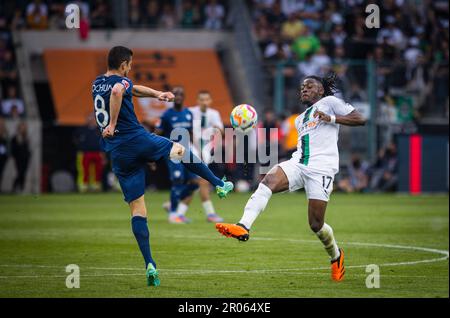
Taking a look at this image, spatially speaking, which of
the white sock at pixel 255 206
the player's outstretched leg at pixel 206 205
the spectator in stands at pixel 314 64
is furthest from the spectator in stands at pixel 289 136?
the white sock at pixel 255 206

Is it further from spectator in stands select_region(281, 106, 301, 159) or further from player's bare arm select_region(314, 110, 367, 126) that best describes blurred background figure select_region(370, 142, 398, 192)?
player's bare arm select_region(314, 110, 367, 126)

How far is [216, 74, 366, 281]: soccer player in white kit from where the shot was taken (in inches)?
464

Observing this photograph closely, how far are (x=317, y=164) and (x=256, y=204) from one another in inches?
38.8

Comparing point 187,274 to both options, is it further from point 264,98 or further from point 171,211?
point 264,98

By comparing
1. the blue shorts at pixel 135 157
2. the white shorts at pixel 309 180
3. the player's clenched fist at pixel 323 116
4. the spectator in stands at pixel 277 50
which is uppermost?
the spectator in stands at pixel 277 50

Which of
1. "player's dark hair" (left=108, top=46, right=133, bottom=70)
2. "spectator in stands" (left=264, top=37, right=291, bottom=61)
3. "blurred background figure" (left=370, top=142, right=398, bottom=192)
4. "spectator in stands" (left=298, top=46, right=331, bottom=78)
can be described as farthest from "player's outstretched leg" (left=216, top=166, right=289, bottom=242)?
"spectator in stands" (left=264, top=37, right=291, bottom=61)

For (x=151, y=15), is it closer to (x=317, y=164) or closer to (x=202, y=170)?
(x=202, y=170)

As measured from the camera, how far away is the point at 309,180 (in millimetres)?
12016

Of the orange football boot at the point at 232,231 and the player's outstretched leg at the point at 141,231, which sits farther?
the player's outstretched leg at the point at 141,231

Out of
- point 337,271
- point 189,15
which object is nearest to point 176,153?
point 337,271

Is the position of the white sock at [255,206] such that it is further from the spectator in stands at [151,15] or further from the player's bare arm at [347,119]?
the spectator in stands at [151,15]

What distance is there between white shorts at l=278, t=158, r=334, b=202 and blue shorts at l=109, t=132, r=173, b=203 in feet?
5.09

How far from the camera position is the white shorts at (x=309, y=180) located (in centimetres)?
1193

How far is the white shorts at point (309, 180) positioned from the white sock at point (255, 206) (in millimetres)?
397
